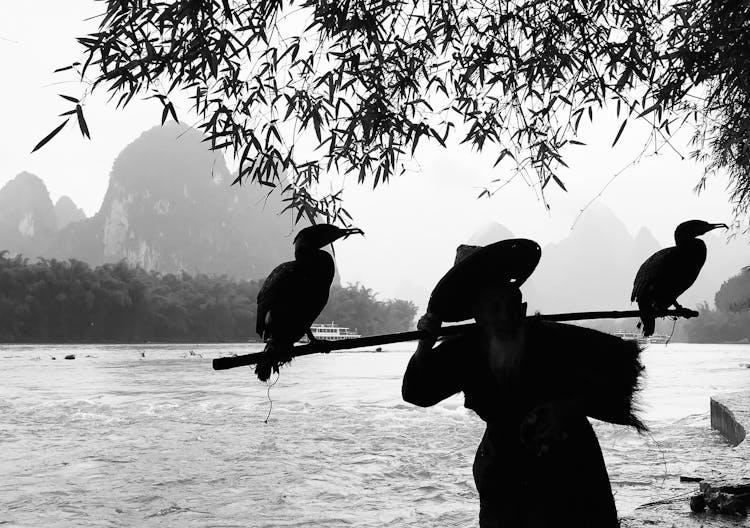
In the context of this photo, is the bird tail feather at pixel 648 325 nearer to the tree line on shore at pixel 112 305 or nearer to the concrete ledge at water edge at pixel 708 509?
the concrete ledge at water edge at pixel 708 509

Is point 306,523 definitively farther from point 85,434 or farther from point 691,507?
point 85,434

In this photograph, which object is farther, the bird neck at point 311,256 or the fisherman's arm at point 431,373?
the bird neck at point 311,256

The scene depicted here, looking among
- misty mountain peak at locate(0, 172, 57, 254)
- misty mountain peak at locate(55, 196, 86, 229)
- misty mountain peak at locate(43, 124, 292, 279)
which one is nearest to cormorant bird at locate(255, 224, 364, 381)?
misty mountain peak at locate(43, 124, 292, 279)

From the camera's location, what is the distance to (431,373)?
2527 mm

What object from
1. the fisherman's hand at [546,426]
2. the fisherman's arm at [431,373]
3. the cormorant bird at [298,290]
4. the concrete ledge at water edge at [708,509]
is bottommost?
the concrete ledge at water edge at [708,509]

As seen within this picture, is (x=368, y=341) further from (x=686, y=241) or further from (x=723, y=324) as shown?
(x=723, y=324)

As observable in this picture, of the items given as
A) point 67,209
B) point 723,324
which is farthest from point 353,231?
point 67,209

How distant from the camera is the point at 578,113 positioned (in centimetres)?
495

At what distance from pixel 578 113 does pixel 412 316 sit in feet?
377

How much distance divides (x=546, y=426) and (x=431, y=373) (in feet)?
1.45

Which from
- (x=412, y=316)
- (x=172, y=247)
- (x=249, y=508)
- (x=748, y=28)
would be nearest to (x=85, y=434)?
(x=249, y=508)

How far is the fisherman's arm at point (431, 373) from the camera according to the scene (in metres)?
2.52

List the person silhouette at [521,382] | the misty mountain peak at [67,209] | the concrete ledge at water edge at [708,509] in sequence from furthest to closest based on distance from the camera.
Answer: the misty mountain peak at [67,209] → the concrete ledge at water edge at [708,509] → the person silhouette at [521,382]

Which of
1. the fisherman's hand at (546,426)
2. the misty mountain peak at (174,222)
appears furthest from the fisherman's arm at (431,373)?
the misty mountain peak at (174,222)
